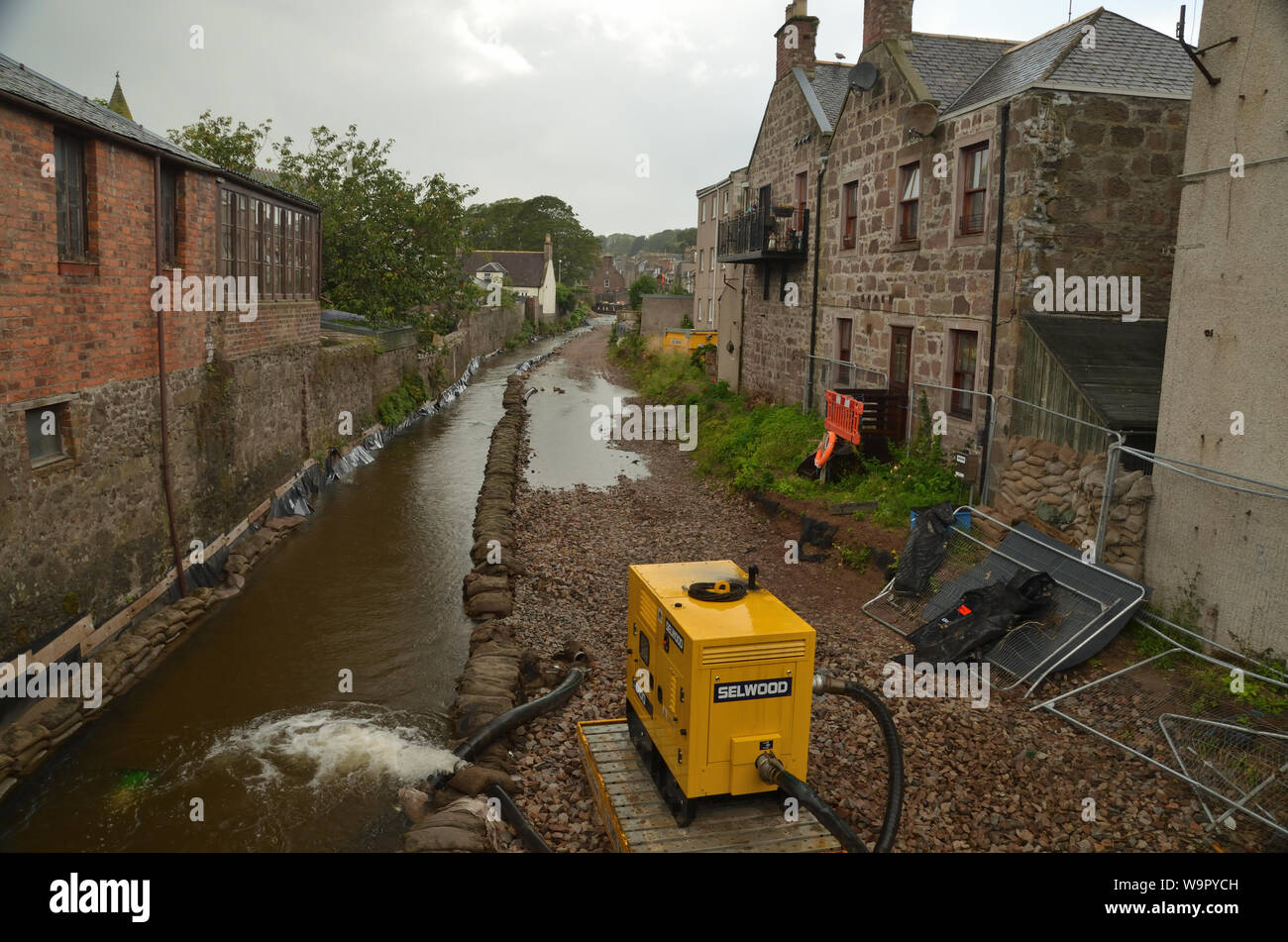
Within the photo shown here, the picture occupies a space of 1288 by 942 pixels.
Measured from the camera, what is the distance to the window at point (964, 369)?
1490cm

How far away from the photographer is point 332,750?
31.0 ft

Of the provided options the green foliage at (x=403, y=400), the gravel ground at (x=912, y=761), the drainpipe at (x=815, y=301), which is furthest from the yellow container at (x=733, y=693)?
the green foliage at (x=403, y=400)

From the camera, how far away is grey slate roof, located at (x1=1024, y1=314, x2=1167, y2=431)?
11.4 m

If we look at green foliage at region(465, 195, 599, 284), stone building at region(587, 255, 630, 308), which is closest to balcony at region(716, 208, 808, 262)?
green foliage at region(465, 195, 599, 284)

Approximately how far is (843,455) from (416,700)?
32.2 ft

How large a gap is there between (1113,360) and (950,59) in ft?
28.2

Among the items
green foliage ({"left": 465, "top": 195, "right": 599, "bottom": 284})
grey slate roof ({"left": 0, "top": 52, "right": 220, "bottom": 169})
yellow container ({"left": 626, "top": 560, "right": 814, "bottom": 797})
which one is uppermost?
green foliage ({"left": 465, "top": 195, "right": 599, "bottom": 284})

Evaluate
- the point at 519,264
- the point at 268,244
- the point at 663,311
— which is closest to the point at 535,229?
the point at 519,264

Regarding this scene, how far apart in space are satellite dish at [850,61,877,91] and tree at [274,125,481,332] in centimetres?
1855

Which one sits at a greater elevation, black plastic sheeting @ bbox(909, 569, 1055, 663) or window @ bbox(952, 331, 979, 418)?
window @ bbox(952, 331, 979, 418)

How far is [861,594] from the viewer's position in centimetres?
1273

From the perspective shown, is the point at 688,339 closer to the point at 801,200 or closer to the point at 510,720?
the point at 801,200

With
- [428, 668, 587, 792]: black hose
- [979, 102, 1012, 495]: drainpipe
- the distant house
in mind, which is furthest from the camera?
the distant house

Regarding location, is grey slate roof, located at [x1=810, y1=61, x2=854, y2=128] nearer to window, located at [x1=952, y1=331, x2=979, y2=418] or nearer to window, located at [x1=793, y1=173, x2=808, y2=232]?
window, located at [x1=793, y1=173, x2=808, y2=232]
